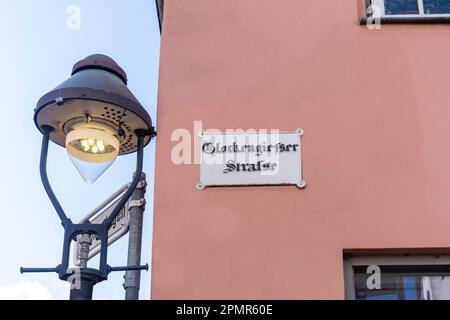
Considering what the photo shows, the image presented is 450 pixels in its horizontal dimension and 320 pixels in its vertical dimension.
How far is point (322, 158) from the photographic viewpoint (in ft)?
14.0

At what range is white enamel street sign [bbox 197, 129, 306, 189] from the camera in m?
4.21

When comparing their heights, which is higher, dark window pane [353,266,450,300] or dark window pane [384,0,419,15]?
dark window pane [384,0,419,15]

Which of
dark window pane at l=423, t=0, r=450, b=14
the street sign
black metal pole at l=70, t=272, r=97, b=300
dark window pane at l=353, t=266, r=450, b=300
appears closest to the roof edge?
the street sign

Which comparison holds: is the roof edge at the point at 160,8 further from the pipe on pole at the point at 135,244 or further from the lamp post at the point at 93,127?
the pipe on pole at the point at 135,244

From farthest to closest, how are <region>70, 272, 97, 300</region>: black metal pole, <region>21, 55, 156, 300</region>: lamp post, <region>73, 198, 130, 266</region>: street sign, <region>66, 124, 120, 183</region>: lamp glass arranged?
<region>73, 198, 130, 266</region>: street sign
<region>66, 124, 120, 183</region>: lamp glass
<region>21, 55, 156, 300</region>: lamp post
<region>70, 272, 97, 300</region>: black metal pole

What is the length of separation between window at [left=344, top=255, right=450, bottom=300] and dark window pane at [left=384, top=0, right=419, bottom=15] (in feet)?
4.75

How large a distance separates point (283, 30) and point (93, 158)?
50.4 inches

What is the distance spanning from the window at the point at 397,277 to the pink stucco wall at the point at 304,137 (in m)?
0.10

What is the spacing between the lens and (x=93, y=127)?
414 cm

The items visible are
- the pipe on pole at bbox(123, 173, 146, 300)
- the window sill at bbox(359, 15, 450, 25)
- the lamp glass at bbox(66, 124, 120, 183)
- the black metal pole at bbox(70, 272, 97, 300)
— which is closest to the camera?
the black metal pole at bbox(70, 272, 97, 300)

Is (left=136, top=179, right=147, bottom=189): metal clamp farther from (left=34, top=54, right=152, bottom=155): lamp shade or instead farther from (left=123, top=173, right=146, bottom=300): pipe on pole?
(left=34, top=54, right=152, bottom=155): lamp shade

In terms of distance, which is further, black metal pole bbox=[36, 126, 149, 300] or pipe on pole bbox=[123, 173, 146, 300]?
pipe on pole bbox=[123, 173, 146, 300]

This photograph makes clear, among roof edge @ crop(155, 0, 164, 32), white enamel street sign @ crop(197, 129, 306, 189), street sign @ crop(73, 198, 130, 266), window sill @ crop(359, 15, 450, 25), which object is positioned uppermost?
roof edge @ crop(155, 0, 164, 32)
